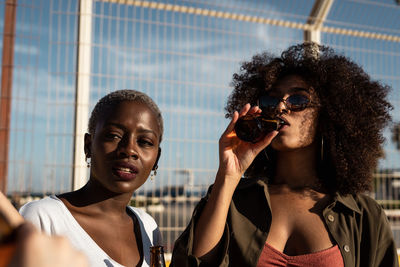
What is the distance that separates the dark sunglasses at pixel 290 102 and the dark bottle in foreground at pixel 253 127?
0.14 metres

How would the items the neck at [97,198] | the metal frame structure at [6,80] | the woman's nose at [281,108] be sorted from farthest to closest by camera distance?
the metal frame structure at [6,80]
the woman's nose at [281,108]
the neck at [97,198]

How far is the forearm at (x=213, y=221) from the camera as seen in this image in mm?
1884

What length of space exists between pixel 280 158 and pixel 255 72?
62 cm

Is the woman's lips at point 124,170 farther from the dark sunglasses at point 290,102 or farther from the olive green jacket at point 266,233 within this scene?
the dark sunglasses at point 290,102

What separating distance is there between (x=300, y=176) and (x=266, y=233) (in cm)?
44

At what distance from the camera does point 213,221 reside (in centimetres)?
A: 188

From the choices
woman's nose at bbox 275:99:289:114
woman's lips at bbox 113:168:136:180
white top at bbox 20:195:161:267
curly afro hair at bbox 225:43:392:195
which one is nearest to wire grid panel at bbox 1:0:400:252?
curly afro hair at bbox 225:43:392:195

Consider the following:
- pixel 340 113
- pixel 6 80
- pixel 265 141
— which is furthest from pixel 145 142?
pixel 6 80

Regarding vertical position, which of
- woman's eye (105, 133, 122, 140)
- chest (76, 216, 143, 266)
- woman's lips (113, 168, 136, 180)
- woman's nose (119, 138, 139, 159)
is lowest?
chest (76, 216, 143, 266)

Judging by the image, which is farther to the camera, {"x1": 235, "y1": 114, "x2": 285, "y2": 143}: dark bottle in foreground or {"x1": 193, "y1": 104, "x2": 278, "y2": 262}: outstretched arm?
{"x1": 235, "y1": 114, "x2": 285, "y2": 143}: dark bottle in foreground

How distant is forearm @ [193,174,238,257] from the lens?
74.2 inches

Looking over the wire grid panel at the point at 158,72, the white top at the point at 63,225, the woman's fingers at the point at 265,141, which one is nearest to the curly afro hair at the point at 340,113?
the woman's fingers at the point at 265,141

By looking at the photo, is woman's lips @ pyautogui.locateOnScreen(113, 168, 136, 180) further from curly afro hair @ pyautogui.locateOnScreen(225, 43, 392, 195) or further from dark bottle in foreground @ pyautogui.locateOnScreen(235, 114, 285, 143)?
curly afro hair @ pyautogui.locateOnScreen(225, 43, 392, 195)

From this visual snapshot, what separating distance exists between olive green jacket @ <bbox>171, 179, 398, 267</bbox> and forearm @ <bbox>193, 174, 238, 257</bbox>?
0.03 meters
